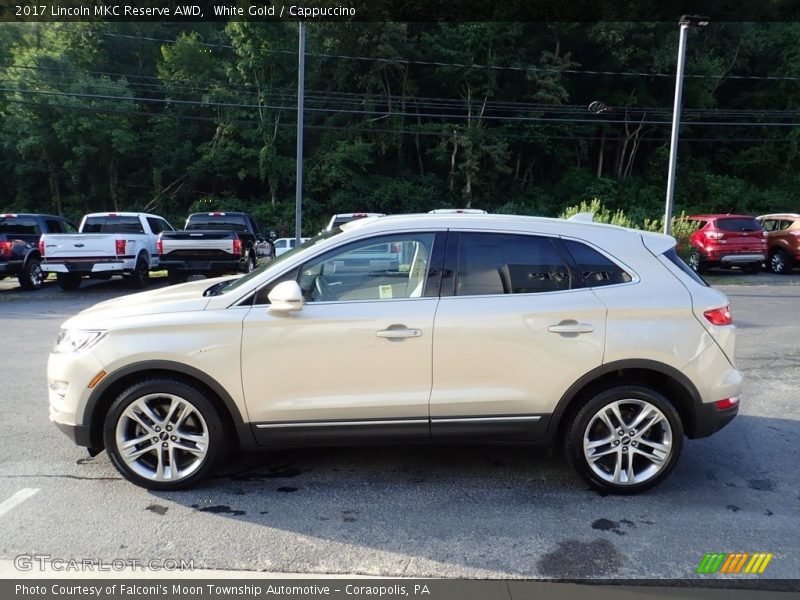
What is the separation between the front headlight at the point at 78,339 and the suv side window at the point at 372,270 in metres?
1.32

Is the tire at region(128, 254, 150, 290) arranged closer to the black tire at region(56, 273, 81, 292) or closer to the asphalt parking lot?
the black tire at region(56, 273, 81, 292)

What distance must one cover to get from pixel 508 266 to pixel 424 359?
2.72ft

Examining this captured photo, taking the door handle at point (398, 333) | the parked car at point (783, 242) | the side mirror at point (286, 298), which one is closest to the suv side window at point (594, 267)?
the door handle at point (398, 333)

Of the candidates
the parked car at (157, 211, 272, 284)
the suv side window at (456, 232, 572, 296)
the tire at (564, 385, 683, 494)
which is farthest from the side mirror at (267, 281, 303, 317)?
the parked car at (157, 211, 272, 284)

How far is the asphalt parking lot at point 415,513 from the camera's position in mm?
3174

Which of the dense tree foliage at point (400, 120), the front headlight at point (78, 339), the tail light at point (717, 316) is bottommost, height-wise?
the front headlight at point (78, 339)

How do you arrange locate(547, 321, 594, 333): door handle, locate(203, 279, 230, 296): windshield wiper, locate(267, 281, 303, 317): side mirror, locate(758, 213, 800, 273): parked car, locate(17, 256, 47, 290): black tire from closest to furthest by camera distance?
locate(267, 281, 303, 317): side mirror, locate(547, 321, 594, 333): door handle, locate(203, 279, 230, 296): windshield wiper, locate(17, 256, 47, 290): black tire, locate(758, 213, 800, 273): parked car

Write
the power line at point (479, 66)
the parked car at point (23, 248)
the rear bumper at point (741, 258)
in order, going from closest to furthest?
the parked car at point (23, 248) < the rear bumper at point (741, 258) < the power line at point (479, 66)

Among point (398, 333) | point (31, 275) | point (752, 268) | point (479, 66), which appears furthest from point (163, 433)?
point (479, 66)

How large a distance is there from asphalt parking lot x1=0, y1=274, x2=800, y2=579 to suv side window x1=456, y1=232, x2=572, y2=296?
133 cm

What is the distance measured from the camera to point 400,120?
3891cm

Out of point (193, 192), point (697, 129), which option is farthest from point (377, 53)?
point (697, 129)

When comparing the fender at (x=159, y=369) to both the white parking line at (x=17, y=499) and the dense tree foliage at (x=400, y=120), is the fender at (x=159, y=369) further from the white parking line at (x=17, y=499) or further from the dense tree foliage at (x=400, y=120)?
the dense tree foliage at (x=400, y=120)

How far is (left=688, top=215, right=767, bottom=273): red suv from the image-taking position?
18.0 meters
